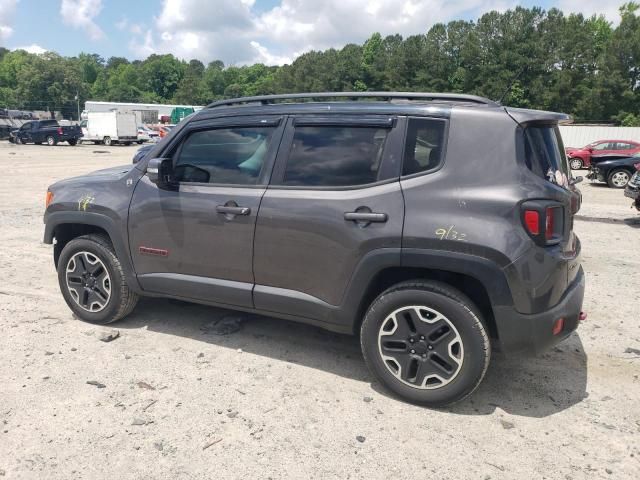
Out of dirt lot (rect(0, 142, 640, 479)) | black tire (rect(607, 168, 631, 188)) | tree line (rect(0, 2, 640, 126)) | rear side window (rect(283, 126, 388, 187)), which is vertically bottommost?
dirt lot (rect(0, 142, 640, 479))

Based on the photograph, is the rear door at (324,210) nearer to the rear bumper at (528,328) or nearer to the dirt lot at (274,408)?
the dirt lot at (274,408)

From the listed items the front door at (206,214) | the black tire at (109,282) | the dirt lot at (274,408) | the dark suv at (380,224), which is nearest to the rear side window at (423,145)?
the dark suv at (380,224)

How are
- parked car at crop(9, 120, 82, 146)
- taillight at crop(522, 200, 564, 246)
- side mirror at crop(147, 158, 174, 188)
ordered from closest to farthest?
taillight at crop(522, 200, 564, 246), side mirror at crop(147, 158, 174, 188), parked car at crop(9, 120, 82, 146)

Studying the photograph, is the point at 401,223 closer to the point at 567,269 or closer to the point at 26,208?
the point at 567,269

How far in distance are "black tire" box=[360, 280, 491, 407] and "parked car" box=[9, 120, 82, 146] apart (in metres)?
37.0

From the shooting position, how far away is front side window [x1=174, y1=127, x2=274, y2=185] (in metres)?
3.73

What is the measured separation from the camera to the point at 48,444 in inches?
111

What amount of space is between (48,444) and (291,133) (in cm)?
243

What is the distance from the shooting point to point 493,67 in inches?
2196

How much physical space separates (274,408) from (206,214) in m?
1.48

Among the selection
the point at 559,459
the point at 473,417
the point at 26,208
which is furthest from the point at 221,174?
the point at 26,208

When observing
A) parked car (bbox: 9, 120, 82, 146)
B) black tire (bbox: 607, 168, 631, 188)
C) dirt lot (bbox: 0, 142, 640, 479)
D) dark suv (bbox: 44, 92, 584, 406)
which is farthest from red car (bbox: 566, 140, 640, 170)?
parked car (bbox: 9, 120, 82, 146)

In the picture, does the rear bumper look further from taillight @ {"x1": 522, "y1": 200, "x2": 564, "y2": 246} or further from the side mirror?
the side mirror

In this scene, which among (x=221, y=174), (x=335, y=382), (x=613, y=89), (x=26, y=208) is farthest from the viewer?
(x=613, y=89)
